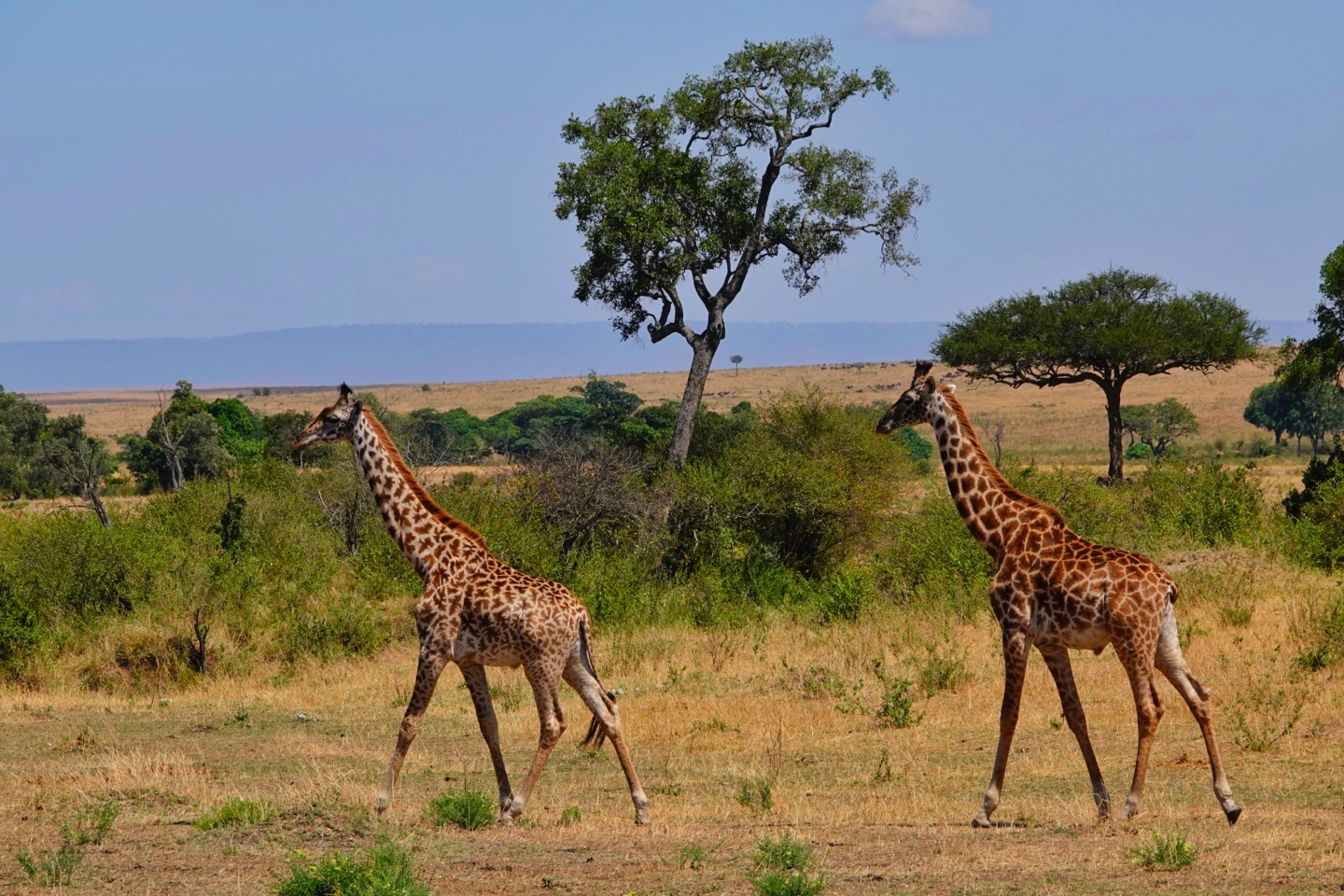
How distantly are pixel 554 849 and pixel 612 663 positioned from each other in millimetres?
9439

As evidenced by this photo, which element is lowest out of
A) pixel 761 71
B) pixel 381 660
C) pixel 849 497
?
pixel 381 660

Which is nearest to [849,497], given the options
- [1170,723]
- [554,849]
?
[1170,723]

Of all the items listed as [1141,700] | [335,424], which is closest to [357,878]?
[335,424]

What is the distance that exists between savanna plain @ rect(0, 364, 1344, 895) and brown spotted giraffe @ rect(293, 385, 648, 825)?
1.48ft

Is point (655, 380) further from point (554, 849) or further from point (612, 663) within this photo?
point (554, 849)

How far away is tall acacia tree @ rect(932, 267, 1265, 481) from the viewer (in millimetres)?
42531

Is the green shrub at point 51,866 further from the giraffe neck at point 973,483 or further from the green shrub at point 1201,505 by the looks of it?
the green shrub at point 1201,505

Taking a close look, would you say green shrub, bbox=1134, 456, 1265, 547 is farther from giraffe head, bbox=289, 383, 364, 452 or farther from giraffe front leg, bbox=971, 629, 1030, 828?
giraffe head, bbox=289, 383, 364, 452

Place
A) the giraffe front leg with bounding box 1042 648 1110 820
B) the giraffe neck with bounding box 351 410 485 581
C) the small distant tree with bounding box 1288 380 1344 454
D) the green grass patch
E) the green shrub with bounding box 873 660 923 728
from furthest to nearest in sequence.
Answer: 1. the small distant tree with bounding box 1288 380 1344 454
2. the green shrub with bounding box 873 660 923 728
3. the giraffe neck with bounding box 351 410 485 581
4. the giraffe front leg with bounding box 1042 648 1110 820
5. the green grass patch

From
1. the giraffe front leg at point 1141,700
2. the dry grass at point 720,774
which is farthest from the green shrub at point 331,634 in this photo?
the giraffe front leg at point 1141,700

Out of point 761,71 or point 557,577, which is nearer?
point 557,577

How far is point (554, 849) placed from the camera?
9438 mm

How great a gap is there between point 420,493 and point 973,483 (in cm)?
414

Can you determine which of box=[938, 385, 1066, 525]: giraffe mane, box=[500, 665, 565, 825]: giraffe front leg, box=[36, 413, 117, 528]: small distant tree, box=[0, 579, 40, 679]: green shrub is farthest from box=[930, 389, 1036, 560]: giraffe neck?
box=[36, 413, 117, 528]: small distant tree
